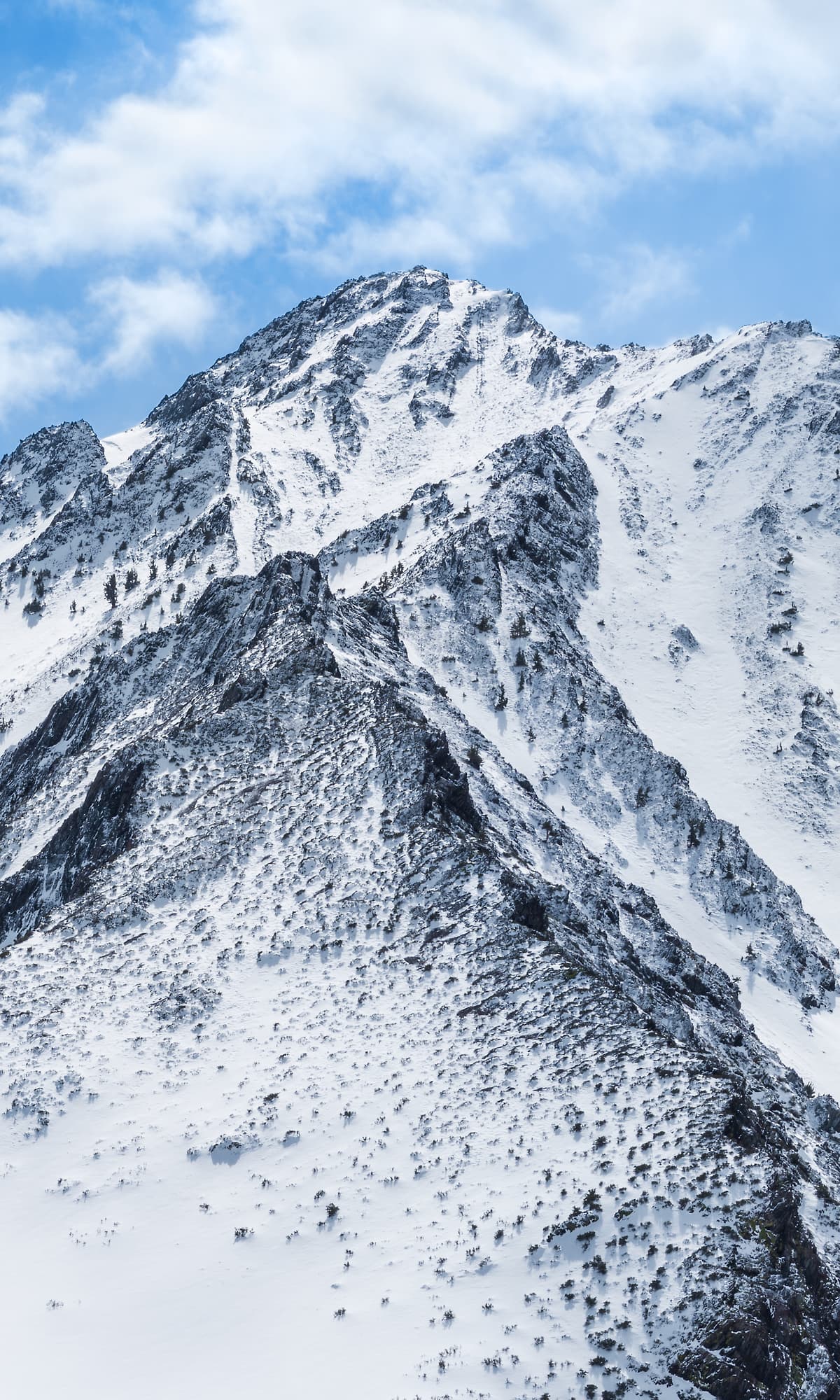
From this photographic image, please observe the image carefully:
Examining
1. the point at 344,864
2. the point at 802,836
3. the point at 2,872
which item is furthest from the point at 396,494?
the point at 344,864

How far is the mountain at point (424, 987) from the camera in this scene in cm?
2731

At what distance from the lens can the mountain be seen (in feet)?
89.6

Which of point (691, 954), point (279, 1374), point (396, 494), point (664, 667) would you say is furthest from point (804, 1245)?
point (396, 494)

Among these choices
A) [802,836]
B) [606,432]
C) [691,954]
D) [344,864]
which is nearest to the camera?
[344,864]

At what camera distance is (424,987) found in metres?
38.0

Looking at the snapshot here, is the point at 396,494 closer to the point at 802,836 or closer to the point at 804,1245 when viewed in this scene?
the point at 802,836

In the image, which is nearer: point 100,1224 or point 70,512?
point 100,1224

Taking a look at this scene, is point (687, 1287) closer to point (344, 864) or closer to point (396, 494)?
point (344, 864)

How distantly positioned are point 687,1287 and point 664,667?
282 feet

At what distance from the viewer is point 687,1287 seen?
85.6 ft

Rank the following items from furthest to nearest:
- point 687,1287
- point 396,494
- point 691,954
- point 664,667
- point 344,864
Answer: point 396,494, point 664,667, point 691,954, point 344,864, point 687,1287

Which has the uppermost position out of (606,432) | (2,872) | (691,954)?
(606,432)

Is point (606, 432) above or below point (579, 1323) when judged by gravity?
above

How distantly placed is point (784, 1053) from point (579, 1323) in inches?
1728
